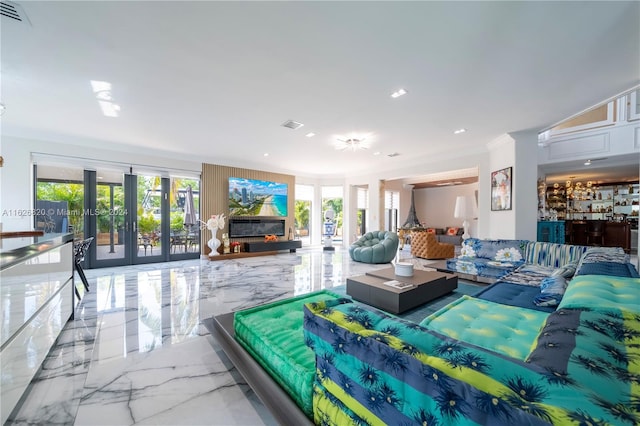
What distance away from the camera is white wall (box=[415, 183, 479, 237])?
11000 millimetres

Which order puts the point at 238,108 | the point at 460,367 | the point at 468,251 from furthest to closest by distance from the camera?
the point at 468,251
the point at 238,108
the point at 460,367

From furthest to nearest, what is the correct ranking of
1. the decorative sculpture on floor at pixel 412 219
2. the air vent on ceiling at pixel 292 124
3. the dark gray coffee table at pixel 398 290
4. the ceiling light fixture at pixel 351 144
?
1. the decorative sculpture on floor at pixel 412 219
2. the ceiling light fixture at pixel 351 144
3. the air vent on ceiling at pixel 292 124
4. the dark gray coffee table at pixel 398 290

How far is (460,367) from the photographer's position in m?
0.69

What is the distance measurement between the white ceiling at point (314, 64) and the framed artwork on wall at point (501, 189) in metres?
0.92

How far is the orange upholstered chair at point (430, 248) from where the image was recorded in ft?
22.2

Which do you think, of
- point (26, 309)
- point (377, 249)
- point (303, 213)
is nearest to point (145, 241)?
point (26, 309)

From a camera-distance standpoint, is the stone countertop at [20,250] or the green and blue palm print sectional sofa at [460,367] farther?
the stone countertop at [20,250]

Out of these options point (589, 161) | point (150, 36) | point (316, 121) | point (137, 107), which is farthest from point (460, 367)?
point (589, 161)

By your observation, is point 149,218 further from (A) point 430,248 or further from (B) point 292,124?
(A) point 430,248

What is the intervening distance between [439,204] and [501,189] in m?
6.56

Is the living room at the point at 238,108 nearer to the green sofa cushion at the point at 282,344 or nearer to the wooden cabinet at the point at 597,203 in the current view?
the green sofa cushion at the point at 282,344

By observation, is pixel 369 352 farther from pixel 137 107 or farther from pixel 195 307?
pixel 137 107

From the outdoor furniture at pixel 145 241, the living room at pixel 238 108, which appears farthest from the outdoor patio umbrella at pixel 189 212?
the living room at pixel 238 108

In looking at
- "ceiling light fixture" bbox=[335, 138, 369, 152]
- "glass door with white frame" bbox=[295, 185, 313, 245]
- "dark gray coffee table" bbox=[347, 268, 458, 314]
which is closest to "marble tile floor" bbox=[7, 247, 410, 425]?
"dark gray coffee table" bbox=[347, 268, 458, 314]
